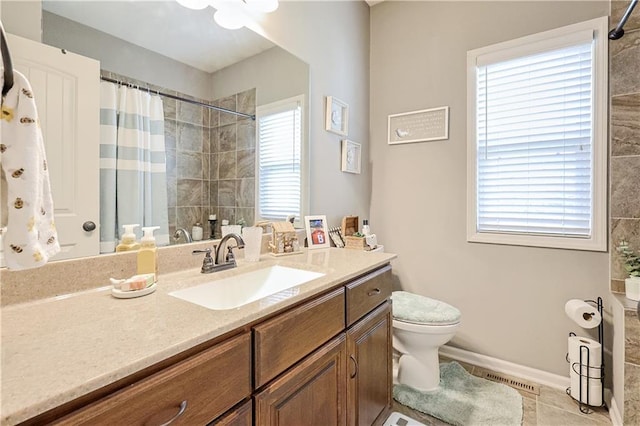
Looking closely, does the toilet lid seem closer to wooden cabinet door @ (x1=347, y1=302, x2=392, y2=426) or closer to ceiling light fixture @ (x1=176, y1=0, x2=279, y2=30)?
wooden cabinet door @ (x1=347, y1=302, x2=392, y2=426)

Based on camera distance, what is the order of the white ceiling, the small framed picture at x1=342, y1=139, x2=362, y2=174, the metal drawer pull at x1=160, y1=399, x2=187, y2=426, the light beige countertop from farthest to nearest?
the small framed picture at x1=342, y1=139, x2=362, y2=174 → the white ceiling → the metal drawer pull at x1=160, y1=399, x2=187, y2=426 → the light beige countertop

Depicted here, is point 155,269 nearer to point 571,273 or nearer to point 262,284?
point 262,284

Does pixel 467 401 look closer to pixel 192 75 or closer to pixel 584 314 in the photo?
pixel 584 314

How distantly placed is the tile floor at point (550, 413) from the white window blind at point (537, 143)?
3.19ft

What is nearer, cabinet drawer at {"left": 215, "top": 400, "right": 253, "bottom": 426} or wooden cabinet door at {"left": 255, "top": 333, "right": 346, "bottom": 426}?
cabinet drawer at {"left": 215, "top": 400, "right": 253, "bottom": 426}

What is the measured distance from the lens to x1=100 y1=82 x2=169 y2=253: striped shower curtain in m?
1.05

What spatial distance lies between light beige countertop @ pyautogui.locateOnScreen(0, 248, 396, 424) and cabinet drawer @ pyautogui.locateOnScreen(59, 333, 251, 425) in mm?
40

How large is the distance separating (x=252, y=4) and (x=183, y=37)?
1.48 feet

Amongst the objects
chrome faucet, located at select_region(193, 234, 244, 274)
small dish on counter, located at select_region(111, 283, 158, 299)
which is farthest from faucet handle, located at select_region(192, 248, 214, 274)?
small dish on counter, located at select_region(111, 283, 158, 299)

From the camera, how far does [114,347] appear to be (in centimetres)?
60

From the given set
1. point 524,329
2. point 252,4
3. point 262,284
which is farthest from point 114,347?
point 524,329

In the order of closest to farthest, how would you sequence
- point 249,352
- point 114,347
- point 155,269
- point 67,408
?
point 67,408 → point 114,347 → point 249,352 → point 155,269

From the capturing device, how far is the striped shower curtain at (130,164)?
105 centimetres

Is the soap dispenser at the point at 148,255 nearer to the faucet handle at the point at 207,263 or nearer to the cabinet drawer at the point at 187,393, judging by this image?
the faucet handle at the point at 207,263
